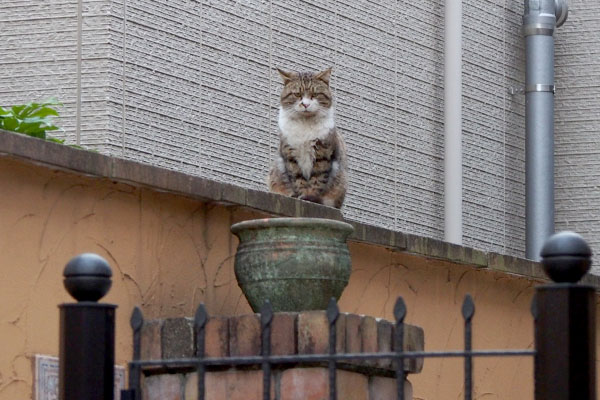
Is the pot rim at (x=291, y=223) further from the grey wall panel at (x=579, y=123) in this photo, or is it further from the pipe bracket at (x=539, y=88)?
the grey wall panel at (x=579, y=123)

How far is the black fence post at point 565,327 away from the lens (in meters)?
3.08

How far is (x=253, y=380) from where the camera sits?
14.1 feet

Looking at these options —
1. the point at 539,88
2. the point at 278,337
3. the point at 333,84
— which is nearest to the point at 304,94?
the point at 333,84

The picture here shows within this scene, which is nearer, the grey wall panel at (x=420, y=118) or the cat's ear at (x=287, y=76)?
the cat's ear at (x=287, y=76)

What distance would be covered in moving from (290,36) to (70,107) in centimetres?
166

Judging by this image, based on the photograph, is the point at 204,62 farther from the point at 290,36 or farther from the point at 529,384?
the point at 529,384

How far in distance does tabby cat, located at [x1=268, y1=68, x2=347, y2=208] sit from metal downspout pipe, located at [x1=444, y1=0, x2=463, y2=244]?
169 cm

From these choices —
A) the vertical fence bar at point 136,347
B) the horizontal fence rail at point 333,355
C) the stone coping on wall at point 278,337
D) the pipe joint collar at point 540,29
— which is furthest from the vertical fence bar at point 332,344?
the pipe joint collar at point 540,29

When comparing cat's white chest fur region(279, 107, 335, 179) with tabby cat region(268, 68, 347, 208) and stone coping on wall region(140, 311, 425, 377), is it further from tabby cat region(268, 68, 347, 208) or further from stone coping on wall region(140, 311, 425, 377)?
stone coping on wall region(140, 311, 425, 377)

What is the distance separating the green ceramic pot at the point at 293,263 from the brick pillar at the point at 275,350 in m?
0.26

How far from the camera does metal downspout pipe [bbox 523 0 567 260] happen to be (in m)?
9.18

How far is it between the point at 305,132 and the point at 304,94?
0.24 meters

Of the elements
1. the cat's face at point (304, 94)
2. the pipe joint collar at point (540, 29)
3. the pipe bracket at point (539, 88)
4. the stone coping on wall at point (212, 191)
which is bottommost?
the stone coping on wall at point (212, 191)

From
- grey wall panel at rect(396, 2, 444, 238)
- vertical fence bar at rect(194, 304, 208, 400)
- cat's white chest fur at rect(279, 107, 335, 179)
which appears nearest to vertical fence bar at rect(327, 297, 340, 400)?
vertical fence bar at rect(194, 304, 208, 400)
